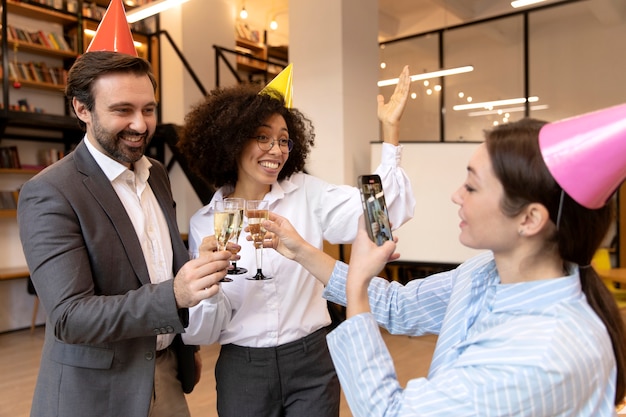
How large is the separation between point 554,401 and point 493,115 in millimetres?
7457

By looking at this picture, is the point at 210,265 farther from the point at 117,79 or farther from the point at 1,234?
the point at 1,234

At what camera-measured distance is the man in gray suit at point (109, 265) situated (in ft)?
3.74

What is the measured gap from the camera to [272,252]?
1585mm

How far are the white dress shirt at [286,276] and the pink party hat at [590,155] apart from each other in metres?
0.87

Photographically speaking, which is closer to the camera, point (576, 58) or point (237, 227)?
point (237, 227)

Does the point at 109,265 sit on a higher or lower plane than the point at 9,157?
lower

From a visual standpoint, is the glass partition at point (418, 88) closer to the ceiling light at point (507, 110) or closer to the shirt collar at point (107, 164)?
the ceiling light at point (507, 110)

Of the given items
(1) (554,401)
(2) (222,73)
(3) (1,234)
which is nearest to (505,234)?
(1) (554,401)

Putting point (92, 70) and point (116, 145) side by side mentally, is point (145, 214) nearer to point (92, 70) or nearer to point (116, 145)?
point (116, 145)

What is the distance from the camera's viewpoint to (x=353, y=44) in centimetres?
543

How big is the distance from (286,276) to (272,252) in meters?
0.09

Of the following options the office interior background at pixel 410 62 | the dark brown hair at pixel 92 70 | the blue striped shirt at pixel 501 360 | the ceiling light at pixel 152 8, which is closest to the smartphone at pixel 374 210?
the blue striped shirt at pixel 501 360

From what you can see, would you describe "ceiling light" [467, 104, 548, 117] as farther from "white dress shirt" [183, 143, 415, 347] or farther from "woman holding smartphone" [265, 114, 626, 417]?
"woman holding smartphone" [265, 114, 626, 417]

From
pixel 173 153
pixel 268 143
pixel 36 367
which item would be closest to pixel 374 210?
pixel 268 143
